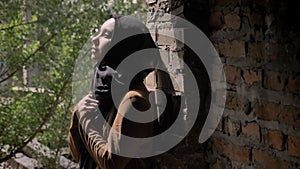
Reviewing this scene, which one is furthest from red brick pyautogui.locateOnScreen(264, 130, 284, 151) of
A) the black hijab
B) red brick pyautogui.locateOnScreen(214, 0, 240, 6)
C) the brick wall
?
the black hijab

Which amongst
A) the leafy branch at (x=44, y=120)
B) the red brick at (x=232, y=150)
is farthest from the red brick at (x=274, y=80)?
the leafy branch at (x=44, y=120)

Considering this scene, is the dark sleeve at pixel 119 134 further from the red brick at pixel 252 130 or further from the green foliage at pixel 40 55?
the green foliage at pixel 40 55

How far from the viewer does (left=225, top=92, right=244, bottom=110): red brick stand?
1.31 meters

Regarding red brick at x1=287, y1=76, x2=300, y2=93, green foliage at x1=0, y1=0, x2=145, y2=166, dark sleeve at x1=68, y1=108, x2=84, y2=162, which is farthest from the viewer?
green foliage at x1=0, y1=0, x2=145, y2=166

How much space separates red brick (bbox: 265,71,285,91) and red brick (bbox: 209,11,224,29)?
0.30 meters

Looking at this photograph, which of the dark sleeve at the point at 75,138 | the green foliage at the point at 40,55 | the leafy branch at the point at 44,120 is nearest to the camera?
the dark sleeve at the point at 75,138

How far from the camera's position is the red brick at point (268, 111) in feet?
3.75

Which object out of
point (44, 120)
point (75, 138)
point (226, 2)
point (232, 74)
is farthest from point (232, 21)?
point (44, 120)

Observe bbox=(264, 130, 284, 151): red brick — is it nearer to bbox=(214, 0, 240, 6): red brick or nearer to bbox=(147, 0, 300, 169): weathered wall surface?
bbox=(147, 0, 300, 169): weathered wall surface

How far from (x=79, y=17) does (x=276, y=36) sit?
1.99 meters

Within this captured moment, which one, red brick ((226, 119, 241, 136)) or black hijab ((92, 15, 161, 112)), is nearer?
red brick ((226, 119, 241, 136))

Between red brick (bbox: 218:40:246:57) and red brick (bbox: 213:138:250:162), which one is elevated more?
red brick (bbox: 218:40:246:57)

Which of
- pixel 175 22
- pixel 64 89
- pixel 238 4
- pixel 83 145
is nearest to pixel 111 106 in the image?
pixel 83 145

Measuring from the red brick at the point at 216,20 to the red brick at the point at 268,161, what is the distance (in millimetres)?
468
